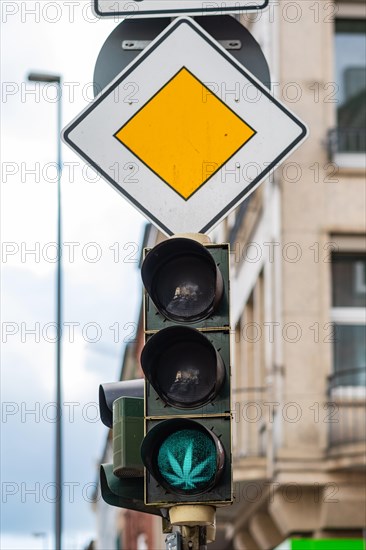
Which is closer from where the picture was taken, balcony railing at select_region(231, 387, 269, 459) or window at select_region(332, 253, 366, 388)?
window at select_region(332, 253, 366, 388)

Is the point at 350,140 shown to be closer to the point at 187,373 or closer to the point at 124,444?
the point at 124,444

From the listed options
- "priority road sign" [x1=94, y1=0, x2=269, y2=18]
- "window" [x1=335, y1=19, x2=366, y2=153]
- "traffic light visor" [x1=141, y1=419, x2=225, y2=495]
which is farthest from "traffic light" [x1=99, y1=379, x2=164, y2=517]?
"window" [x1=335, y1=19, x2=366, y2=153]

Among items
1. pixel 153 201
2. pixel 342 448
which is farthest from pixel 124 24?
pixel 342 448

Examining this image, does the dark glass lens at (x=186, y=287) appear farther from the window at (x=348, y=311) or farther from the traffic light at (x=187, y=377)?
the window at (x=348, y=311)

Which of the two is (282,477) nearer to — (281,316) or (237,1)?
(281,316)

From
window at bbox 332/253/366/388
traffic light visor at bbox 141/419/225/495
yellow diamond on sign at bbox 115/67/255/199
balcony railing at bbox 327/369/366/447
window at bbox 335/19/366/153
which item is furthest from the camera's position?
window at bbox 335/19/366/153

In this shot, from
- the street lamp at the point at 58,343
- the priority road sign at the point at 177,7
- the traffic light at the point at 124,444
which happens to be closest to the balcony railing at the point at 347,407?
the street lamp at the point at 58,343

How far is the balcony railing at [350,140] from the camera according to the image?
20.1 m

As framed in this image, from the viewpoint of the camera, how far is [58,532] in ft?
91.5

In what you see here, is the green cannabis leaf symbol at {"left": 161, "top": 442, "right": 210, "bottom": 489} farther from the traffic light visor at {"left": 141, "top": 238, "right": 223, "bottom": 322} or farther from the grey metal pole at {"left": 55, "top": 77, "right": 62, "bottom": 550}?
the grey metal pole at {"left": 55, "top": 77, "right": 62, "bottom": 550}

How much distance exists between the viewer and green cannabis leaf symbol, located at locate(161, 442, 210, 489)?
5016mm

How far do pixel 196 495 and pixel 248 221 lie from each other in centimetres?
1802

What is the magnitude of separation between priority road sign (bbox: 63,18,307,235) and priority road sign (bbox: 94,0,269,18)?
0.83 feet

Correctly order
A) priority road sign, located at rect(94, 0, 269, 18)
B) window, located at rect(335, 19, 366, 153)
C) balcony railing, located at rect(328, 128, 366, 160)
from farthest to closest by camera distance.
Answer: window, located at rect(335, 19, 366, 153) < balcony railing, located at rect(328, 128, 366, 160) < priority road sign, located at rect(94, 0, 269, 18)
